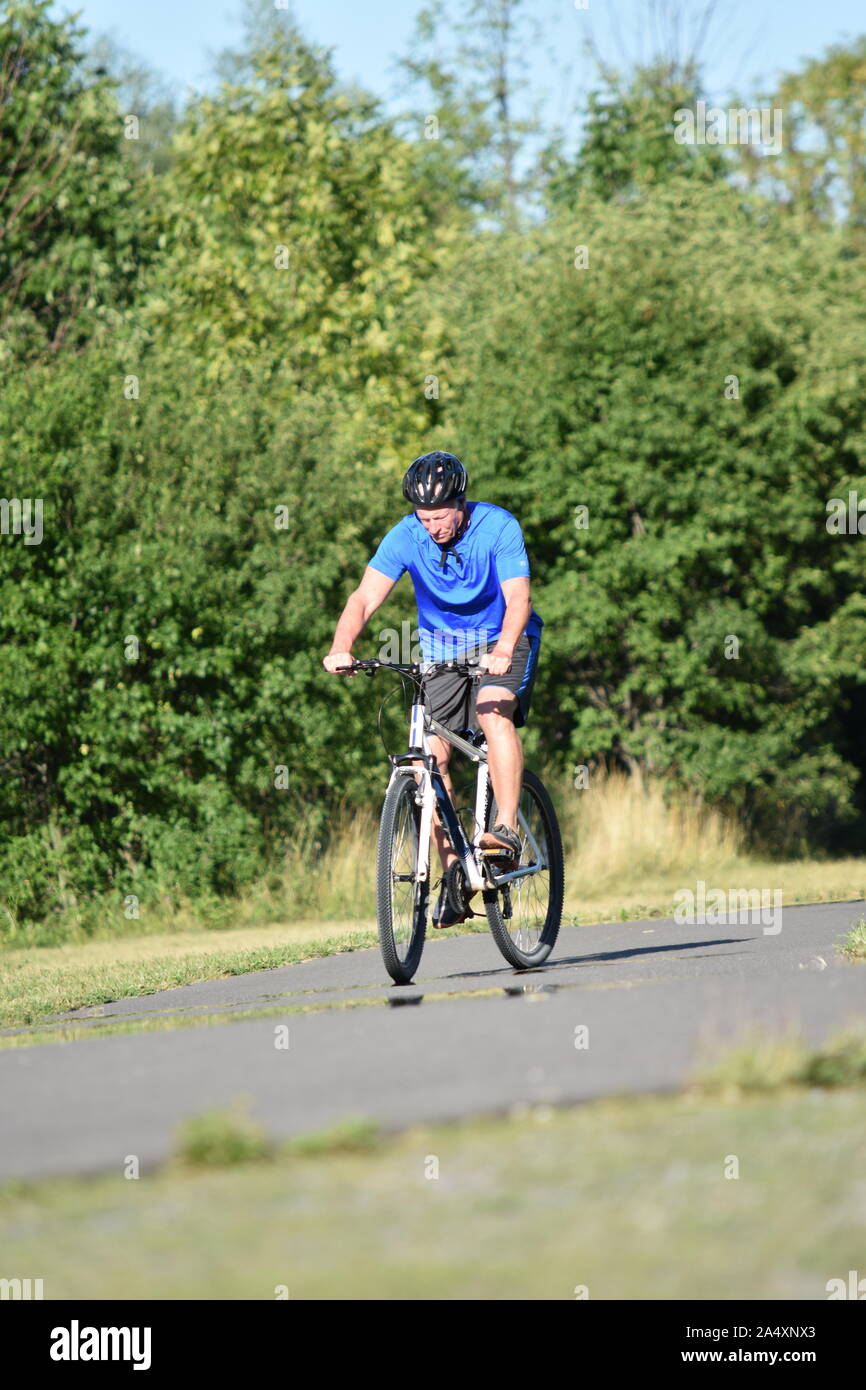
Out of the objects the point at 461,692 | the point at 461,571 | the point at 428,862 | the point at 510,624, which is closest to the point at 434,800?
the point at 428,862

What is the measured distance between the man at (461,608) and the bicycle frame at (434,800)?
5 centimetres

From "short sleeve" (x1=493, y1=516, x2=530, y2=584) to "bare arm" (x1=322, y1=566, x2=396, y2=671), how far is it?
1.56 ft

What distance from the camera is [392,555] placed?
8.00 metres

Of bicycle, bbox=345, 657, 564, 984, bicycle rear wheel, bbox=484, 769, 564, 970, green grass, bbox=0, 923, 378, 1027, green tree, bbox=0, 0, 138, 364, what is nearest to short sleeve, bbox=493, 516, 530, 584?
bicycle, bbox=345, 657, 564, 984

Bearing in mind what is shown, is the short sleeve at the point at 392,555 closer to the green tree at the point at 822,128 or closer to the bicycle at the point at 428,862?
the bicycle at the point at 428,862

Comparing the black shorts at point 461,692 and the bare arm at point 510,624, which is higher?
the bare arm at point 510,624

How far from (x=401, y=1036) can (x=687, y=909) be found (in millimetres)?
6618

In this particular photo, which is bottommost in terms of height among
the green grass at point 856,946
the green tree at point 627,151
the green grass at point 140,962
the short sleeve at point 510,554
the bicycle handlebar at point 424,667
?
the green grass at point 140,962

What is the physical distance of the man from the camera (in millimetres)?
7766

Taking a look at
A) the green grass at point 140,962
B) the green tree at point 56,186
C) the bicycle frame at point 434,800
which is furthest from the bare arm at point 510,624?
the green tree at point 56,186

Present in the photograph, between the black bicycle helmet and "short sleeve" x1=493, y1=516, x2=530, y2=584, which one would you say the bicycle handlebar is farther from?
the black bicycle helmet

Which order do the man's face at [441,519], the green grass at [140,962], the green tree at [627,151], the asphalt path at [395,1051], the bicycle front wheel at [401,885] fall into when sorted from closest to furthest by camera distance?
the asphalt path at [395,1051]
the bicycle front wheel at [401,885]
the man's face at [441,519]
the green grass at [140,962]
the green tree at [627,151]

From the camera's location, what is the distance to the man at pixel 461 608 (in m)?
7.77
